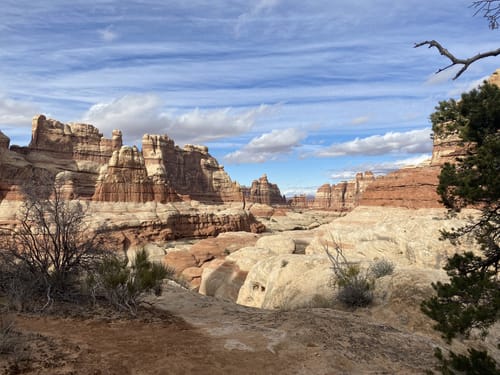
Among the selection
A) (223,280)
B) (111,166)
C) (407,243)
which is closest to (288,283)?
(407,243)

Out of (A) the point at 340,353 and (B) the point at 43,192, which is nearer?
(A) the point at 340,353

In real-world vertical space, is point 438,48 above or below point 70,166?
below

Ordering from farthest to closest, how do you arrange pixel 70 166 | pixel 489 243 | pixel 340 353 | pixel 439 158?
pixel 70 166, pixel 439 158, pixel 340 353, pixel 489 243

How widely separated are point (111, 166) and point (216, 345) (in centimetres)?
6133

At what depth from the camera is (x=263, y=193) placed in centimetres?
16075

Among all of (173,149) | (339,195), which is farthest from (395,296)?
(339,195)

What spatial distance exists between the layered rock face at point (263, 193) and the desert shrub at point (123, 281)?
144695mm

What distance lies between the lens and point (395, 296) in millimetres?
11320

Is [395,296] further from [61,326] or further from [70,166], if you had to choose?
[70,166]

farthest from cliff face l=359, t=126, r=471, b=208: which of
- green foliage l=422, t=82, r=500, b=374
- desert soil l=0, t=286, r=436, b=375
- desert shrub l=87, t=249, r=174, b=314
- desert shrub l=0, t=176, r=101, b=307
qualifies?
desert shrub l=0, t=176, r=101, b=307

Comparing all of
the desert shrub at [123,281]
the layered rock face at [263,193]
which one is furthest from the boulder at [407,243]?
the layered rock face at [263,193]

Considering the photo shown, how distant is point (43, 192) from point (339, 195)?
508ft

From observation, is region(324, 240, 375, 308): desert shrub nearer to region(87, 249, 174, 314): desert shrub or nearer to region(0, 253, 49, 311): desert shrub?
region(87, 249, 174, 314): desert shrub

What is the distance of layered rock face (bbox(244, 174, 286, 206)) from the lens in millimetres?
158500
